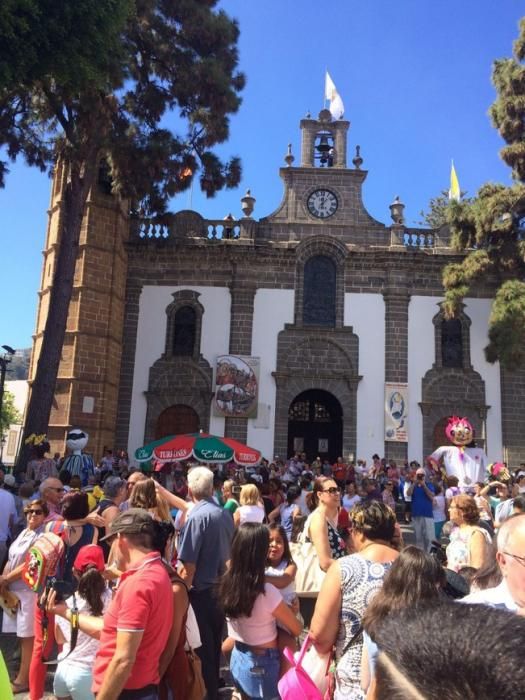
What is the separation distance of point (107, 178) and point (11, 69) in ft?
33.2

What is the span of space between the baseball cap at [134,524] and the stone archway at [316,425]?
18939mm

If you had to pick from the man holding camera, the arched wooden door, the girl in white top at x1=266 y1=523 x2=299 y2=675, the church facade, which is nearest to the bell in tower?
the church facade

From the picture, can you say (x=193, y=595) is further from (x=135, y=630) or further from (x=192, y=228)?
(x=192, y=228)

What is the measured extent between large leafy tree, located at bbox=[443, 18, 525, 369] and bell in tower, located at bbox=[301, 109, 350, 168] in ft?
17.6

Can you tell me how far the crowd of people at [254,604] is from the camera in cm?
104

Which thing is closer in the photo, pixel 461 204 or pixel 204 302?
pixel 461 204

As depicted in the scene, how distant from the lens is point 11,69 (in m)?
11.0

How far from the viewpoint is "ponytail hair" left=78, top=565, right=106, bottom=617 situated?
3658 mm

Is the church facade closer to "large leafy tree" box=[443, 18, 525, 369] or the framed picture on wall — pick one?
the framed picture on wall

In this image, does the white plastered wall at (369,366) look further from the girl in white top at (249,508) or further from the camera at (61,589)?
the camera at (61,589)

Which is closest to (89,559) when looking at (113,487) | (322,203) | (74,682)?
(74,682)

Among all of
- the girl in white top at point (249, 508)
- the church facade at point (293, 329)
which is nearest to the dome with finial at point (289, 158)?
the church facade at point (293, 329)

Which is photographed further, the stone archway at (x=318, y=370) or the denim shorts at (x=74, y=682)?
the stone archway at (x=318, y=370)

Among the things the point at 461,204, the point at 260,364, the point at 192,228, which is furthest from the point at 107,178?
the point at 461,204
